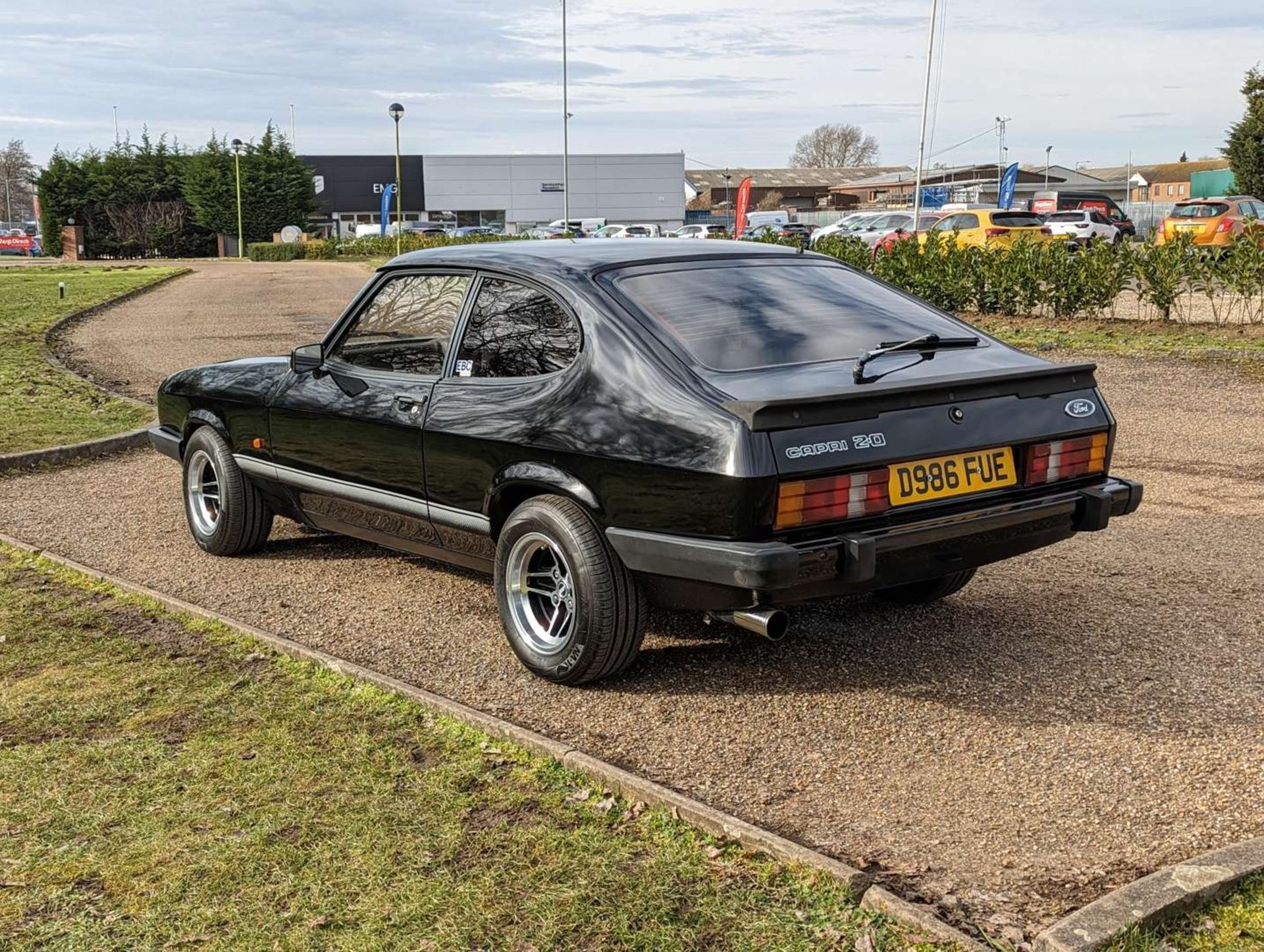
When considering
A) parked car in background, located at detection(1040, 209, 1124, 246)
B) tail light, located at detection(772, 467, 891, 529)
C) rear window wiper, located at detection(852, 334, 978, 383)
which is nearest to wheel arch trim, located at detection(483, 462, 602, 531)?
tail light, located at detection(772, 467, 891, 529)

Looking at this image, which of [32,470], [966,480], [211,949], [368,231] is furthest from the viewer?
[368,231]

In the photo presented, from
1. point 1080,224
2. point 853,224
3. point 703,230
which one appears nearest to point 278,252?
point 703,230

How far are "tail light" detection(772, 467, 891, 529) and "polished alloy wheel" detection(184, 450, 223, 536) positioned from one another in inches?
152

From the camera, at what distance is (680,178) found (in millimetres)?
91562

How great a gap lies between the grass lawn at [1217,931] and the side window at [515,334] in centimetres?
268

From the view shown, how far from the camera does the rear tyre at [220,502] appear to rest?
261 inches

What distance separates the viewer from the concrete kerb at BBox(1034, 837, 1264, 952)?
2867 mm

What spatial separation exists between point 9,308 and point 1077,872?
86.9ft

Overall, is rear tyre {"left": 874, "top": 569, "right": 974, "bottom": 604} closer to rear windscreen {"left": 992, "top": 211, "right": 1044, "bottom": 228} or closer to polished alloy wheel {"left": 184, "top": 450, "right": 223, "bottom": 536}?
polished alloy wheel {"left": 184, "top": 450, "right": 223, "bottom": 536}

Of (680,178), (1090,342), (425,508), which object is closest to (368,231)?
(680,178)

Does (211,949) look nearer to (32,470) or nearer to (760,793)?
(760,793)

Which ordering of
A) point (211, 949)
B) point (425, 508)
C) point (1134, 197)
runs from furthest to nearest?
1. point (1134, 197)
2. point (425, 508)
3. point (211, 949)

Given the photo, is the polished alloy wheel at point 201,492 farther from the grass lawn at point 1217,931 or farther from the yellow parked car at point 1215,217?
the yellow parked car at point 1215,217

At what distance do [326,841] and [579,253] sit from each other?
2.56 m
